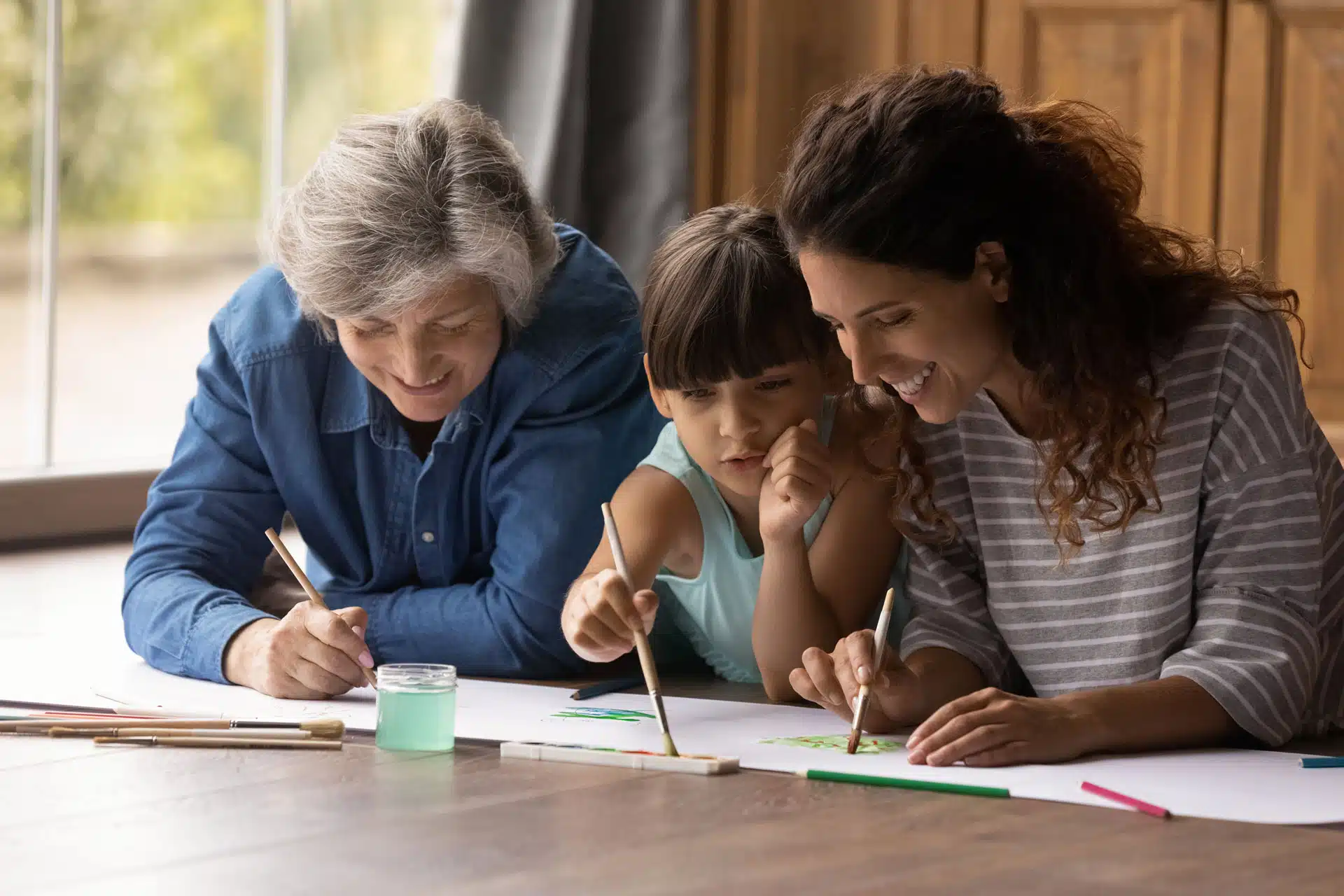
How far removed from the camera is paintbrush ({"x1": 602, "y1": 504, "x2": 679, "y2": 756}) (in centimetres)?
152

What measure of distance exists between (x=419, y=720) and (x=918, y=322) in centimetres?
57

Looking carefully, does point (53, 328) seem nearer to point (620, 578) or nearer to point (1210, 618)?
point (620, 578)

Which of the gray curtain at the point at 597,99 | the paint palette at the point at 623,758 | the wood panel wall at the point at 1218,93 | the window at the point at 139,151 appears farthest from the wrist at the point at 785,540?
the window at the point at 139,151

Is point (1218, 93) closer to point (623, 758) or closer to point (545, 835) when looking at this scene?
point (623, 758)

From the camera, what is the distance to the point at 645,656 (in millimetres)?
1575

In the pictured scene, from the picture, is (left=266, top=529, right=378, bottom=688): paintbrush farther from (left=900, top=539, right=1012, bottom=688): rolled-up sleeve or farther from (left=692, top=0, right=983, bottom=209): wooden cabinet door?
(left=692, top=0, right=983, bottom=209): wooden cabinet door

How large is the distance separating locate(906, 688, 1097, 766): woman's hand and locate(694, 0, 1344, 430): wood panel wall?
1.88 m

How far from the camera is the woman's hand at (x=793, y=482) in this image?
172 cm

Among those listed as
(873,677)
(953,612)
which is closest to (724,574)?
(953,612)

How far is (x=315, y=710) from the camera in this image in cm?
167

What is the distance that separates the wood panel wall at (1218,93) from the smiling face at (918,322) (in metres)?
1.66

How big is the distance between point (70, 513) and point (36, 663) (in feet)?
5.15

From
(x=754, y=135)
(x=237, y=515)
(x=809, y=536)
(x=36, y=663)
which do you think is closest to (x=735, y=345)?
(x=809, y=536)

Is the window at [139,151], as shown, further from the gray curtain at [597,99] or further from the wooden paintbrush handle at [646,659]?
the wooden paintbrush handle at [646,659]
